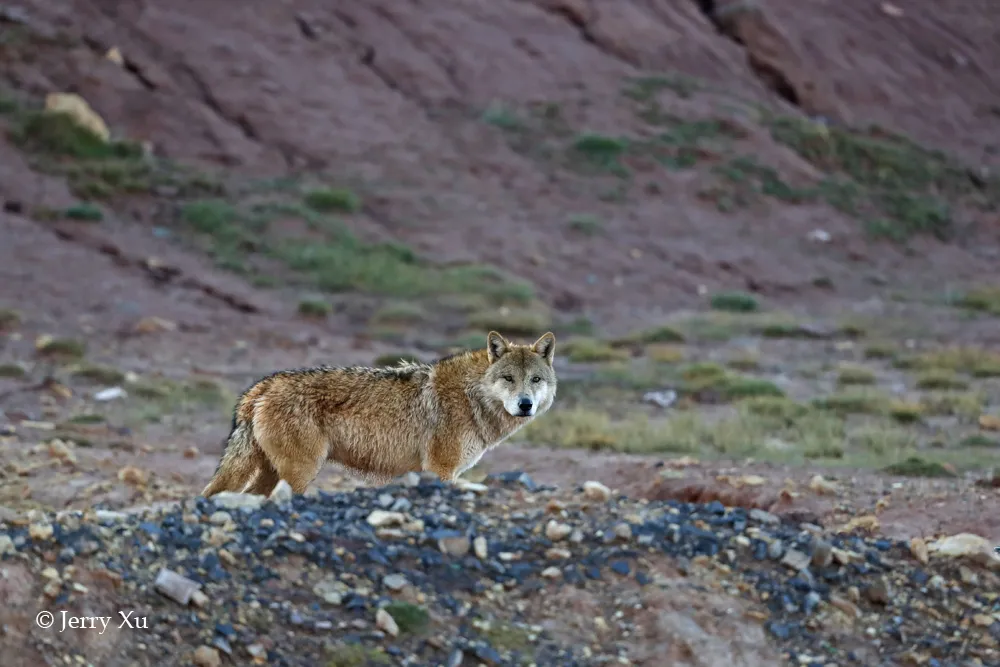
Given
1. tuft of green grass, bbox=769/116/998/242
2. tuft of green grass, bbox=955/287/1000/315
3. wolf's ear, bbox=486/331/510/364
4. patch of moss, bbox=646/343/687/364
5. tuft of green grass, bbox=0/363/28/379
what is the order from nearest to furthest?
wolf's ear, bbox=486/331/510/364
tuft of green grass, bbox=0/363/28/379
patch of moss, bbox=646/343/687/364
tuft of green grass, bbox=955/287/1000/315
tuft of green grass, bbox=769/116/998/242

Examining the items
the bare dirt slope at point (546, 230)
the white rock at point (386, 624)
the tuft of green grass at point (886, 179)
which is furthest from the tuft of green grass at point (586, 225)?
the white rock at point (386, 624)

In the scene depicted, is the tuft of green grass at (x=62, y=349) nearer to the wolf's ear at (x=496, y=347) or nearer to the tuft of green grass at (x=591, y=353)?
the tuft of green grass at (x=591, y=353)

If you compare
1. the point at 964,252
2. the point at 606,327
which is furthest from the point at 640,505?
the point at 964,252

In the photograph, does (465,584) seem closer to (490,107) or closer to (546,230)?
(546,230)

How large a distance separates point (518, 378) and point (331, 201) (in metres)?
22.8

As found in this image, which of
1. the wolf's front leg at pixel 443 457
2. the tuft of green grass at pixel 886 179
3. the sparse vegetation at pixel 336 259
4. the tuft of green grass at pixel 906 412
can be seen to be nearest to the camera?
the wolf's front leg at pixel 443 457

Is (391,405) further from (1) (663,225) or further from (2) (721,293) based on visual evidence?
(1) (663,225)

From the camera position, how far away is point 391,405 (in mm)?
9539

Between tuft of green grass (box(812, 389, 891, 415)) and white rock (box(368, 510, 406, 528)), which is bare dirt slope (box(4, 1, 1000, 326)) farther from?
white rock (box(368, 510, 406, 528))

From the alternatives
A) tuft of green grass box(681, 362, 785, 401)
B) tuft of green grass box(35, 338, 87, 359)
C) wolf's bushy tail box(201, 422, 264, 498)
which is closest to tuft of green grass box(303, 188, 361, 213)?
tuft of green grass box(35, 338, 87, 359)

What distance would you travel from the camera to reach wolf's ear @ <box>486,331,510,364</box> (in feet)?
32.3

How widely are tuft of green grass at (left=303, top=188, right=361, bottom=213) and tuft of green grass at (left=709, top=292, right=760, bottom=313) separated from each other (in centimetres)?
878

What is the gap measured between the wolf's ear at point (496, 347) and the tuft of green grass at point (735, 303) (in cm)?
2010

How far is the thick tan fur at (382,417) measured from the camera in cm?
916
